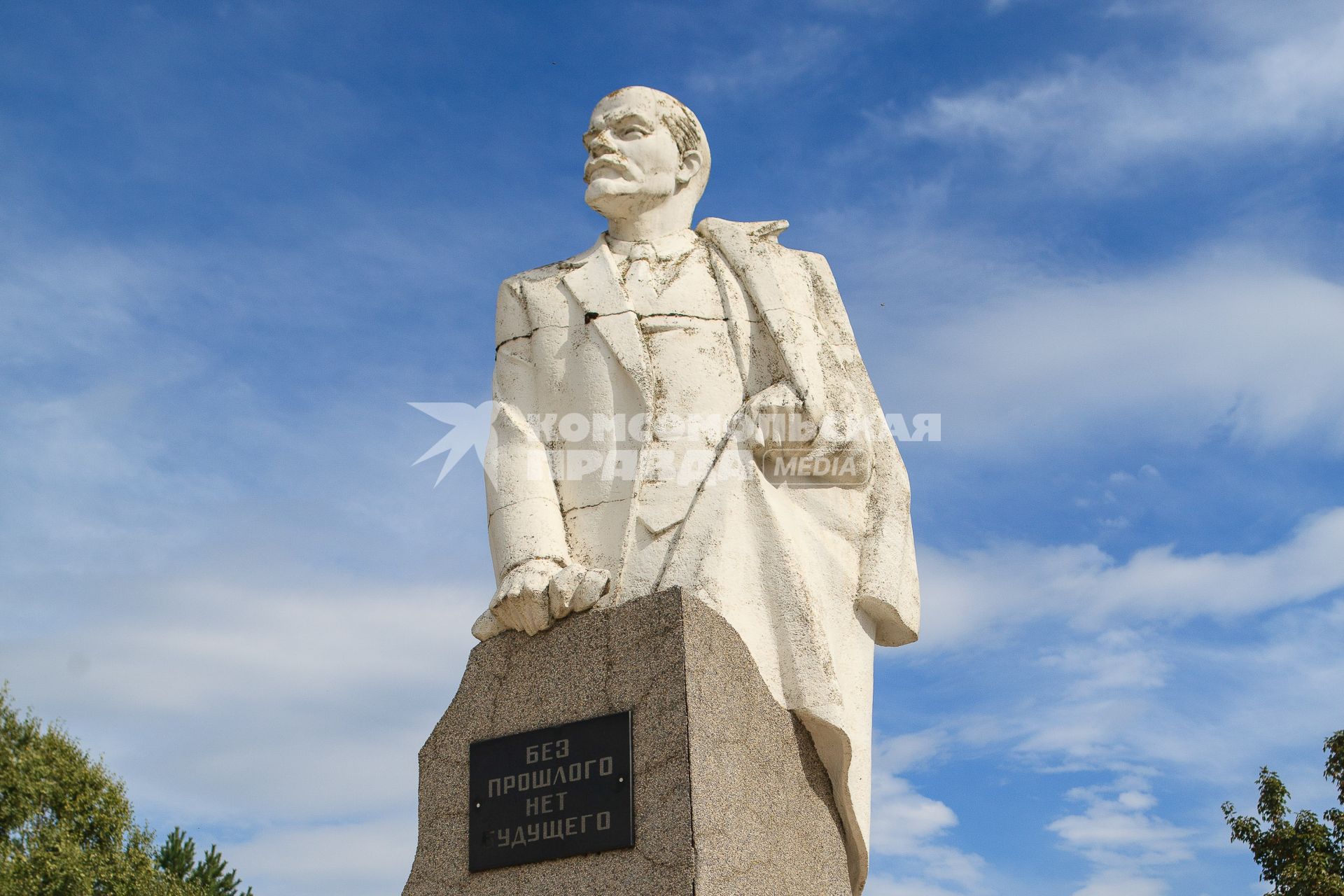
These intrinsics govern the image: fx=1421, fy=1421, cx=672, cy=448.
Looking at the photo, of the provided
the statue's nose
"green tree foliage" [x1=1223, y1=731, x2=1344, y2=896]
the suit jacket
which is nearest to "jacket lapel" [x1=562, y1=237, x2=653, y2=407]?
the suit jacket

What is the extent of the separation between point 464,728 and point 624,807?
87 centimetres

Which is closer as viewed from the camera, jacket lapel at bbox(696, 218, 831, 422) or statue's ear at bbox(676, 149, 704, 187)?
jacket lapel at bbox(696, 218, 831, 422)

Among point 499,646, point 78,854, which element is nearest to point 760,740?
point 499,646

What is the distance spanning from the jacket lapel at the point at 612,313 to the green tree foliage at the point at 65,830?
15.7 meters

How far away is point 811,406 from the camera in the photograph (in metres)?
5.46

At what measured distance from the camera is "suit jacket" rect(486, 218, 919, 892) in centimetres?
512

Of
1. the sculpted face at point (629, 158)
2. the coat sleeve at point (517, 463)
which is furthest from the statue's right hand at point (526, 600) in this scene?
the sculpted face at point (629, 158)

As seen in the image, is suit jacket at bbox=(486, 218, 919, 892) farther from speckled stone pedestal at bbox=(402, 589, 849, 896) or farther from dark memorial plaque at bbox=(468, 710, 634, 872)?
dark memorial plaque at bbox=(468, 710, 634, 872)

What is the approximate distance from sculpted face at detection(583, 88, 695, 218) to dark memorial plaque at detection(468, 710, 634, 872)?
91.4 inches

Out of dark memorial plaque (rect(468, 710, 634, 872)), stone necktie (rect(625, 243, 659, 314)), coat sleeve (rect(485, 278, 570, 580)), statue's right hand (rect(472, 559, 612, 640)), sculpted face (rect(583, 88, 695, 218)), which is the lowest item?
dark memorial plaque (rect(468, 710, 634, 872))

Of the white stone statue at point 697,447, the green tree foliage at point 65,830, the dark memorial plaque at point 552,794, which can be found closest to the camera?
the dark memorial plaque at point 552,794

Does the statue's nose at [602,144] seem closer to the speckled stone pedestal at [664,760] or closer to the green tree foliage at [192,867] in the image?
the speckled stone pedestal at [664,760]

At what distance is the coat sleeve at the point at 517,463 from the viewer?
17.7ft

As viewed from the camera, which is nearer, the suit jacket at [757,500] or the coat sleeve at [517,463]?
the suit jacket at [757,500]
